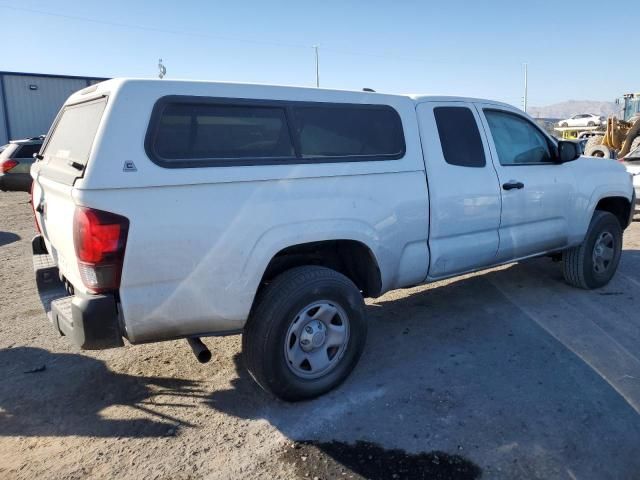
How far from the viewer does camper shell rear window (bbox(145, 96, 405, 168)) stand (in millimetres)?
2832

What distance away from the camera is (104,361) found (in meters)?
4.03

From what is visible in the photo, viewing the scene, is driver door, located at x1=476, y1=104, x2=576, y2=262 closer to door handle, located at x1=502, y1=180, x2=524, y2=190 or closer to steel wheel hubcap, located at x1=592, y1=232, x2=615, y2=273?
door handle, located at x1=502, y1=180, x2=524, y2=190

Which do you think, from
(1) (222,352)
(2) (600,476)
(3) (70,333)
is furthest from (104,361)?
(2) (600,476)

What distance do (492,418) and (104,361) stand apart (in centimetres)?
288

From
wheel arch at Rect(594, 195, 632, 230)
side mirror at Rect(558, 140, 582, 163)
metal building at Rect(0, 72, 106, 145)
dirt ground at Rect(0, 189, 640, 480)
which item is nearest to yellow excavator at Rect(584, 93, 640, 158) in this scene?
wheel arch at Rect(594, 195, 632, 230)

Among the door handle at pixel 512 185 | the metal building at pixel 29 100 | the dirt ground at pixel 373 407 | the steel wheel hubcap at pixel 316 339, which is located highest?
the metal building at pixel 29 100

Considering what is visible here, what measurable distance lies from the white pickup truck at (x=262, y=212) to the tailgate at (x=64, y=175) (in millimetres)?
21

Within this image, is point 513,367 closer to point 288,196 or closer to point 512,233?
point 512,233

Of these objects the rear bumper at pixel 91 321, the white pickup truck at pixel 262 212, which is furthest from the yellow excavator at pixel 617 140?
the rear bumper at pixel 91 321

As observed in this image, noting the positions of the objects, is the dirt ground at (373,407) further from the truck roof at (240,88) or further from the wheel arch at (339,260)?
the truck roof at (240,88)

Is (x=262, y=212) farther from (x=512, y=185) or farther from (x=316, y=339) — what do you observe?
(x=512, y=185)

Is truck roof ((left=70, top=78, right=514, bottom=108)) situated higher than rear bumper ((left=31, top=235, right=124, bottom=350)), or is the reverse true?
truck roof ((left=70, top=78, right=514, bottom=108))

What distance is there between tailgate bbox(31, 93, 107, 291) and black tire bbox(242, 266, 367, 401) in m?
1.04

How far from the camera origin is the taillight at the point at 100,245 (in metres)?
2.59
